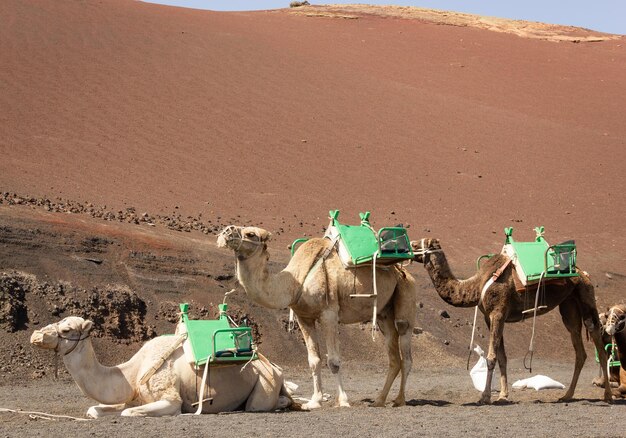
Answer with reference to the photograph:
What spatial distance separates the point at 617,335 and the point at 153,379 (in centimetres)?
682

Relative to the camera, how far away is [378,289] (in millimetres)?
12906

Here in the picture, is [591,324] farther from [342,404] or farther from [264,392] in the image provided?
[264,392]

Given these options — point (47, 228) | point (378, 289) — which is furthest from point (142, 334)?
point (378, 289)

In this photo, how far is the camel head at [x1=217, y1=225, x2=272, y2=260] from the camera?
11.3 m

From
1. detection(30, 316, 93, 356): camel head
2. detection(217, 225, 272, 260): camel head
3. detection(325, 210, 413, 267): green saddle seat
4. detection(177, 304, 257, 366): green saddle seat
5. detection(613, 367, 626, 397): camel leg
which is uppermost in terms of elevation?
detection(217, 225, 272, 260): camel head

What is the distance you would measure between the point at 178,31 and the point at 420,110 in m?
13.4

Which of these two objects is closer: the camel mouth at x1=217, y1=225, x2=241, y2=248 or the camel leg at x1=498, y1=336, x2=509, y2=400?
the camel mouth at x1=217, y1=225, x2=241, y2=248

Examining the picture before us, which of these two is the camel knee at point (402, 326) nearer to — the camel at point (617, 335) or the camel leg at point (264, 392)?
the camel leg at point (264, 392)

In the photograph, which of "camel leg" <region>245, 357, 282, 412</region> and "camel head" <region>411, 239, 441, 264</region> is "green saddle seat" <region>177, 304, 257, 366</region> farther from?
"camel head" <region>411, 239, 441, 264</region>

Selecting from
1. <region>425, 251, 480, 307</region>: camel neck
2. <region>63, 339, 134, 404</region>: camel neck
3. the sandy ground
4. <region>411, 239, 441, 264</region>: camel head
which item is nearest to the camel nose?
<region>63, 339, 134, 404</region>: camel neck

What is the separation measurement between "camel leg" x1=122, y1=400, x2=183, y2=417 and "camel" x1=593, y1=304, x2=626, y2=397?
20.6 ft

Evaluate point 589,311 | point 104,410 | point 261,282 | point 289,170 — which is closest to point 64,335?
point 104,410

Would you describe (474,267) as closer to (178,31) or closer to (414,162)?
(414,162)

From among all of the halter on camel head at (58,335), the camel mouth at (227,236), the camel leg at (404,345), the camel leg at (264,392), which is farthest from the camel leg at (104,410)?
the camel leg at (404,345)
